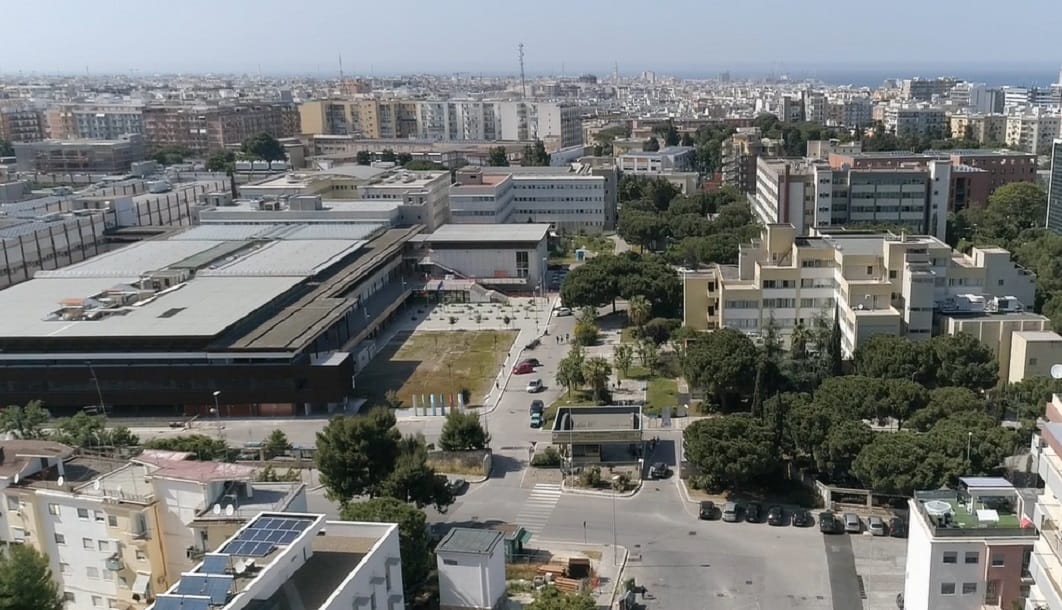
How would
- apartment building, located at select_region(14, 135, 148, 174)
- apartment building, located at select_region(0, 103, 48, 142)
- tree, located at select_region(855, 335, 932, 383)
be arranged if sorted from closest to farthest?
1. tree, located at select_region(855, 335, 932, 383)
2. apartment building, located at select_region(14, 135, 148, 174)
3. apartment building, located at select_region(0, 103, 48, 142)

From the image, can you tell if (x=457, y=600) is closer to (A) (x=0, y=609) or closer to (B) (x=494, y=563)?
(B) (x=494, y=563)

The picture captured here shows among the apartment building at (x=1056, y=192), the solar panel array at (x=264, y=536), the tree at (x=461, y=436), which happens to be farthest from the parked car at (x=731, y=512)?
the apartment building at (x=1056, y=192)

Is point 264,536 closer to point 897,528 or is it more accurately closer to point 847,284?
point 897,528

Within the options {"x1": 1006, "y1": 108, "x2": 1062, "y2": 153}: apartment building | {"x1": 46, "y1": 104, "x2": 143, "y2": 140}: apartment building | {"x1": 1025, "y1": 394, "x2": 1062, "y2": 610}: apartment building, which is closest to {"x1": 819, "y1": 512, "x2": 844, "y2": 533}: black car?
{"x1": 1025, "y1": 394, "x2": 1062, "y2": 610}: apartment building

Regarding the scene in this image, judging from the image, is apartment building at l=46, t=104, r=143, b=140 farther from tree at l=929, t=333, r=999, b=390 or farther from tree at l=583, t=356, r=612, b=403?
tree at l=929, t=333, r=999, b=390

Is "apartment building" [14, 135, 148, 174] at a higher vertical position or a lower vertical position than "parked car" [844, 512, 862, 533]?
higher

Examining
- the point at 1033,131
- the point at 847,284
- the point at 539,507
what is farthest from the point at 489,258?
the point at 1033,131

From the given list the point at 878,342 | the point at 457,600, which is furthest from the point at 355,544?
the point at 878,342
